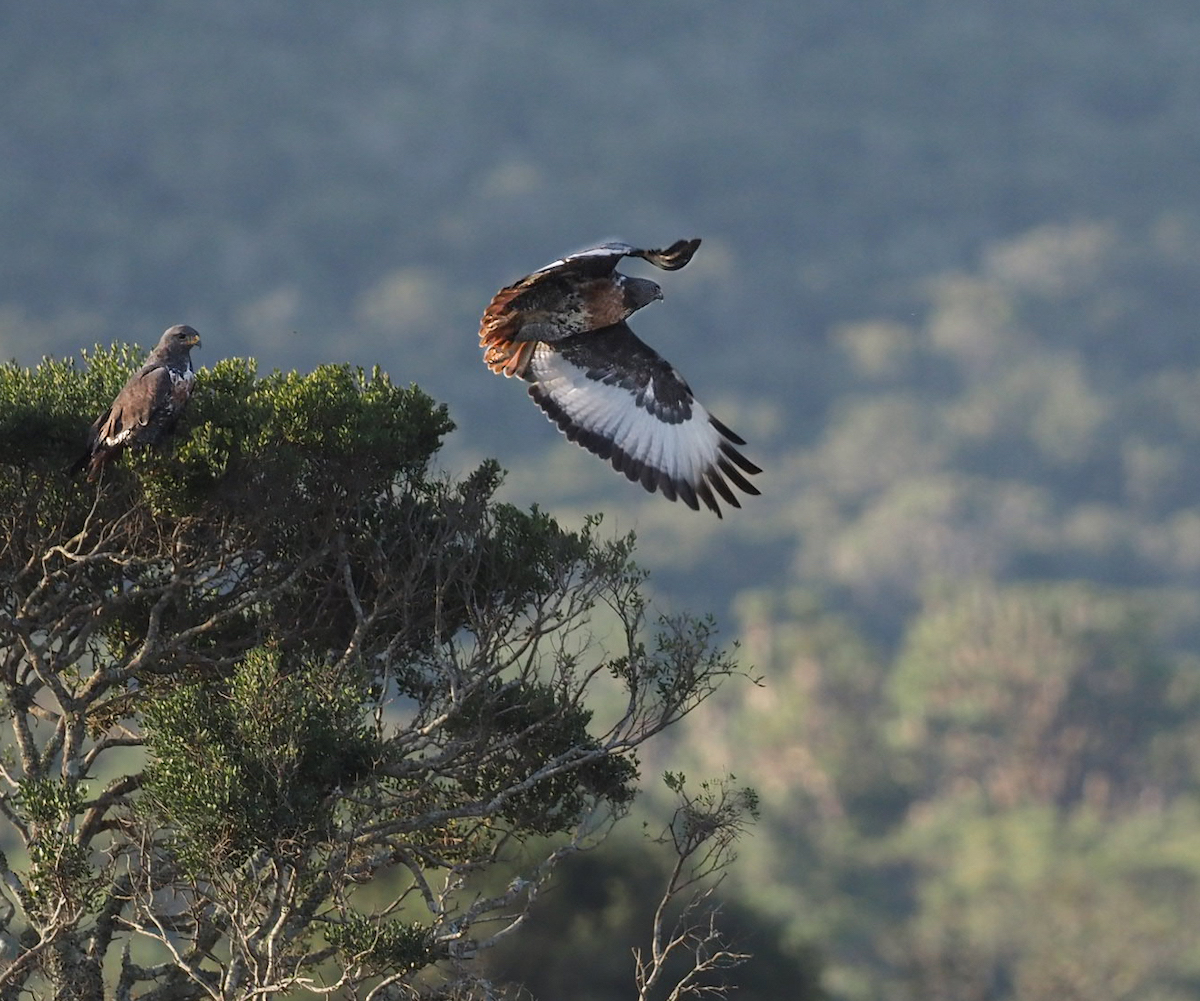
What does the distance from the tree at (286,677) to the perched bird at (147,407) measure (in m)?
0.21

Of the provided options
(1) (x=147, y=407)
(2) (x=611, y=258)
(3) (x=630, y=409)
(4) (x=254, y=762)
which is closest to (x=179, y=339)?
(1) (x=147, y=407)

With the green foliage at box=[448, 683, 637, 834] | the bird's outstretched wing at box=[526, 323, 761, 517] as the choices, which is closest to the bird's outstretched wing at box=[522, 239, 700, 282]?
the bird's outstretched wing at box=[526, 323, 761, 517]

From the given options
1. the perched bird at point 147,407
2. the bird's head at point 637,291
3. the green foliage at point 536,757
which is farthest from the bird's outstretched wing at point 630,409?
the perched bird at point 147,407

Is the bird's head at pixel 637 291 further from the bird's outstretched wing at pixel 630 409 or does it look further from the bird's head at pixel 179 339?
the bird's head at pixel 179 339

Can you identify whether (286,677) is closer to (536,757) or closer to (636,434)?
(536,757)

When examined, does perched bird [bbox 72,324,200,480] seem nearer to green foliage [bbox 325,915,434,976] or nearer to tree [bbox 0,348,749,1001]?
tree [bbox 0,348,749,1001]

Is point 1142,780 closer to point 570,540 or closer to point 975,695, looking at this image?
point 975,695

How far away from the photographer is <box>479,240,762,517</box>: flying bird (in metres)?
16.3

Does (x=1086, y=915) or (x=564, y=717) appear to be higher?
(x=1086, y=915)

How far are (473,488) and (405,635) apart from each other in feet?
4.03

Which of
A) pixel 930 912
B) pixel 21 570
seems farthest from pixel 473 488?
pixel 930 912

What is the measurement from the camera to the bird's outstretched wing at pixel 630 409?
1686cm

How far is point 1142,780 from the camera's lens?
366ft

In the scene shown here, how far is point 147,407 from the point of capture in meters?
13.8
